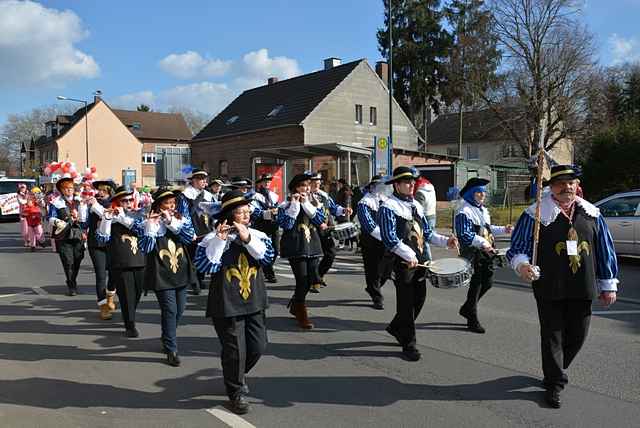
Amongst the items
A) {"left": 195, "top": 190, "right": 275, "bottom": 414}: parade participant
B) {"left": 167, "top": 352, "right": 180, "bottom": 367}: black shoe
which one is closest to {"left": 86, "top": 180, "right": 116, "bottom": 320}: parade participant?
{"left": 167, "top": 352, "right": 180, "bottom": 367}: black shoe

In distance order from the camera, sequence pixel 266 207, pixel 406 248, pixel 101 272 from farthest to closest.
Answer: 1. pixel 266 207
2. pixel 101 272
3. pixel 406 248

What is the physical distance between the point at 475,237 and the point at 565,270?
5.83ft

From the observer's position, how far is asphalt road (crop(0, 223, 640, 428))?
425cm

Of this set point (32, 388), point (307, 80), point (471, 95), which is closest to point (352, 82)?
point (307, 80)

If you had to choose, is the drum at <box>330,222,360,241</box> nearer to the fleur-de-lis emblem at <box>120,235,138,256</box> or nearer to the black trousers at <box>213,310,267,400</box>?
the fleur-de-lis emblem at <box>120,235,138,256</box>

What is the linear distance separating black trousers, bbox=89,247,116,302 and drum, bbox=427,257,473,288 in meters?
4.24

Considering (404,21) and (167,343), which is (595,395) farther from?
(404,21)

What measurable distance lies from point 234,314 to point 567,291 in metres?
2.52

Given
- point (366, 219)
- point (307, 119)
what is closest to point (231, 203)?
point (366, 219)

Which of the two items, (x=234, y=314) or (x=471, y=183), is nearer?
(x=234, y=314)

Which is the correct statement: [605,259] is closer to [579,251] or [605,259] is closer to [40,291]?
[579,251]

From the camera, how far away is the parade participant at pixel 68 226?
28.8 ft

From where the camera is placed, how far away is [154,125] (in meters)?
65.1

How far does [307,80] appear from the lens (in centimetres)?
3872
